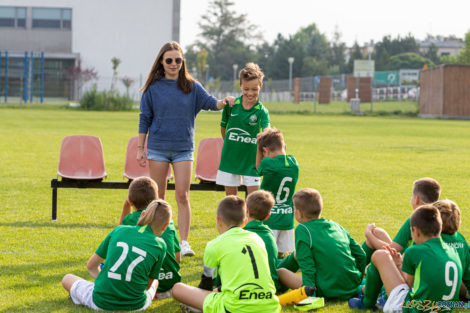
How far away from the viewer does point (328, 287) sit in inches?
209

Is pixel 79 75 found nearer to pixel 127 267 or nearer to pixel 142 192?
pixel 142 192

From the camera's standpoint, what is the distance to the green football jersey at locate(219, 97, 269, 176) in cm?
712

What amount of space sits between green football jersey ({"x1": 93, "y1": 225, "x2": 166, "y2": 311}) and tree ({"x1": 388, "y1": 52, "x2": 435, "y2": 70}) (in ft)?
374

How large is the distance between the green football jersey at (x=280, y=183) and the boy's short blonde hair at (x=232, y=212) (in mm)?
1517

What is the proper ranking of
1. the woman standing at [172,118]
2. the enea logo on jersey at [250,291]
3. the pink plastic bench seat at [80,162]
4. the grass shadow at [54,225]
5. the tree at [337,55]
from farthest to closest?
the tree at [337,55] → the pink plastic bench seat at [80,162] → the grass shadow at [54,225] → the woman standing at [172,118] → the enea logo on jersey at [250,291]

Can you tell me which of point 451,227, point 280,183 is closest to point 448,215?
point 451,227

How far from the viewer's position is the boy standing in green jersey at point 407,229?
541 centimetres

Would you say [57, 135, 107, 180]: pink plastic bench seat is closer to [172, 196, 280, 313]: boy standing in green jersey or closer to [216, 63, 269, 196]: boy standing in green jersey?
[216, 63, 269, 196]: boy standing in green jersey

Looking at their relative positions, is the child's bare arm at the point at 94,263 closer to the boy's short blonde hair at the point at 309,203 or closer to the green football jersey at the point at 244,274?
the green football jersey at the point at 244,274

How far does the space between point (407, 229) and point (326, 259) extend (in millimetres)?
739

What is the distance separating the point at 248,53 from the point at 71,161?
4465 inches

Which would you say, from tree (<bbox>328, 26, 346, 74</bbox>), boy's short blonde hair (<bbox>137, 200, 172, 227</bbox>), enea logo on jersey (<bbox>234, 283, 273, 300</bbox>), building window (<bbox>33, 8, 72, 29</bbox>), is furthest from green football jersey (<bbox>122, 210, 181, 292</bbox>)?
tree (<bbox>328, 26, 346, 74</bbox>)

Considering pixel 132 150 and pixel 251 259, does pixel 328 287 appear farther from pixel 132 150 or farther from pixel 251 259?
pixel 132 150

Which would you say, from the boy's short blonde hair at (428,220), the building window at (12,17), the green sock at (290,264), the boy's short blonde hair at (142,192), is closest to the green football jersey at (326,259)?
the green sock at (290,264)
